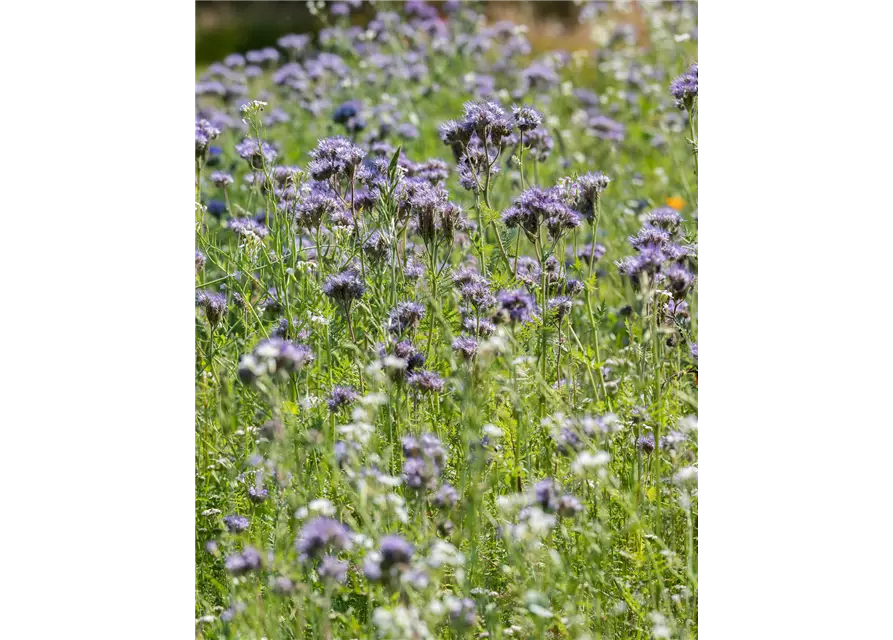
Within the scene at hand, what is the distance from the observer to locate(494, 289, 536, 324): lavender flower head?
2.18 m

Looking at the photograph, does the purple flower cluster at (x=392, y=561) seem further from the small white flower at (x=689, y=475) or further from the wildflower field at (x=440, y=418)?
the small white flower at (x=689, y=475)

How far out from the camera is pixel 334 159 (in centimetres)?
250

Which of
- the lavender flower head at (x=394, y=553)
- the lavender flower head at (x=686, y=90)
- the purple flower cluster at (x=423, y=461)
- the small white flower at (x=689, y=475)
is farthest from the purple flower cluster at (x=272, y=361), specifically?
the lavender flower head at (x=686, y=90)

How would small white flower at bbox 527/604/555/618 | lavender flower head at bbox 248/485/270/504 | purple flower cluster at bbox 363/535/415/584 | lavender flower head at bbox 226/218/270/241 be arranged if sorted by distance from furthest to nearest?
lavender flower head at bbox 226/218/270/241 < lavender flower head at bbox 248/485/270/504 < small white flower at bbox 527/604/555/618 < purple flower cluster at bbox 363/535/415/584

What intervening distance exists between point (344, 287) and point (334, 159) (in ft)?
1.04

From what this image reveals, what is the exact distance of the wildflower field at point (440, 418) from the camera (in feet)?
6.45

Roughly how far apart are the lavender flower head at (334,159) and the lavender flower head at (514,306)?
1.69 ft

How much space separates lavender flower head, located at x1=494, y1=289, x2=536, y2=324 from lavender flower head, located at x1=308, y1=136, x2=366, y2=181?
51cm

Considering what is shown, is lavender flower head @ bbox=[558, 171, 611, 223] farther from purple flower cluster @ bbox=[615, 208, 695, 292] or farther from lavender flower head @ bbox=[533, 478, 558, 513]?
lavender flower head @ bbox=[533, 478, 558, 513]

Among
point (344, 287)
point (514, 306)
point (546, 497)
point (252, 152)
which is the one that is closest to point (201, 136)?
point (252, 152)

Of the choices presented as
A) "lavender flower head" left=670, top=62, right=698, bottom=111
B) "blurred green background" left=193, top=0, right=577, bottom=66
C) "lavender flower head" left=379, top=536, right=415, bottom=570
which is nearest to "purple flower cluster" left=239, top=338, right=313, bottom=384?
"lavender flower head" left=379, top=536, right=415, bottom=570
